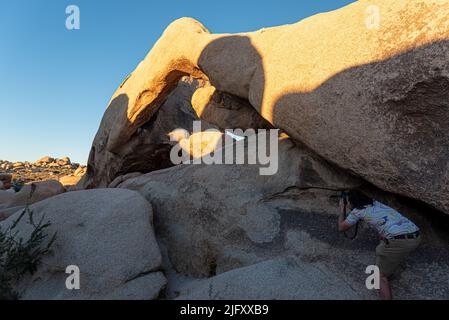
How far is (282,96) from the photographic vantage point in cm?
609

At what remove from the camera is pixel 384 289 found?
4270 mm

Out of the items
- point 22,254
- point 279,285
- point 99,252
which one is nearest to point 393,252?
point 279,285

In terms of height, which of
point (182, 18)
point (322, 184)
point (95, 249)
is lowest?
point (95, 249)

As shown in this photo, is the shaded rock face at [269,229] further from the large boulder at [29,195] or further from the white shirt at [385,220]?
the large boulder at [29,195]

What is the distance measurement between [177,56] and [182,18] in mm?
1831

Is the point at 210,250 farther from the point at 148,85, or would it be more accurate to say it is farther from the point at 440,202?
the point at 148,85

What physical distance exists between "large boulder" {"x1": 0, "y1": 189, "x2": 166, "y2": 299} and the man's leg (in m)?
3.11

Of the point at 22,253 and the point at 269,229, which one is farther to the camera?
the point at 269,229

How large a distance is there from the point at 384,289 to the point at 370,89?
2748mm

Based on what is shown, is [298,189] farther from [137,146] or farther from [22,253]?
[137,146]

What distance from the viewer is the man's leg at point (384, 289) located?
13.9 ft

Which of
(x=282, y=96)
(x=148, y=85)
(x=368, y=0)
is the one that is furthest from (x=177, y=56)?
(x=368, y=0)

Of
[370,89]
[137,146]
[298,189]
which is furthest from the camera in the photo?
[137,146]

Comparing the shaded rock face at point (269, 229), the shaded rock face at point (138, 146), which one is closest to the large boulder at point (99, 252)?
the shaded rock face at point (269, 229)
